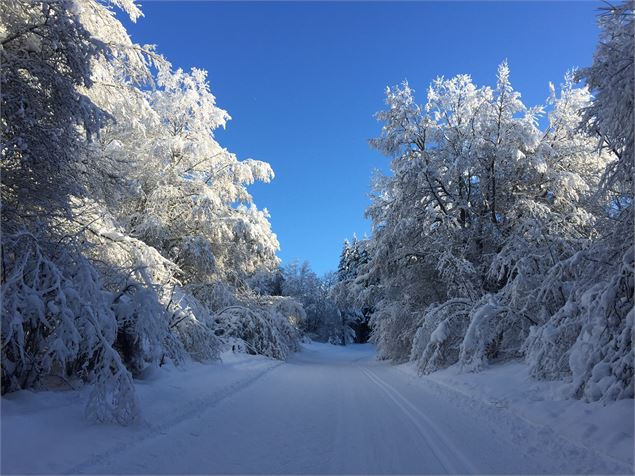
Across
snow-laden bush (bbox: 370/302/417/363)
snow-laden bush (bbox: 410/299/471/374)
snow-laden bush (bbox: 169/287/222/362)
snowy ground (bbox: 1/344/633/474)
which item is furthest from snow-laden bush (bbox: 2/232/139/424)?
snow-laden bush (bbox: 370/302/417/363)

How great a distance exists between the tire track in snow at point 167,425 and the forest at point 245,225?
0.40m

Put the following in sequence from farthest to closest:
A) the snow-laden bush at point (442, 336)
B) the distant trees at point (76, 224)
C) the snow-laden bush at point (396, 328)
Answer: the snow-laden bush at point (396, 328), the snow-laden bush at point (442, 336), the distant trees at point (76, 224)

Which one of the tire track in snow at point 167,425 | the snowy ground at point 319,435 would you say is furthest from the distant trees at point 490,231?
the tire track in snow at point 167,425

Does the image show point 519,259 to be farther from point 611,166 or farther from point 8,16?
point 8,16

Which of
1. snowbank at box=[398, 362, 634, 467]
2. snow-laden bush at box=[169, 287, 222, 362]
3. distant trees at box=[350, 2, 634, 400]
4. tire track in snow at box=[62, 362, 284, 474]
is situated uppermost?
distant trees at box=[350, 2, 634, 400]

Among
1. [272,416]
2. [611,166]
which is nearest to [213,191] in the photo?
[272,416]

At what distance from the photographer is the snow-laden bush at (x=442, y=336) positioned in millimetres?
13680

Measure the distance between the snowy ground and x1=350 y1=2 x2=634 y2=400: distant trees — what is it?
3.61ft

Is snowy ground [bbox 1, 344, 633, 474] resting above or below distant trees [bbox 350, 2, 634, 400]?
below

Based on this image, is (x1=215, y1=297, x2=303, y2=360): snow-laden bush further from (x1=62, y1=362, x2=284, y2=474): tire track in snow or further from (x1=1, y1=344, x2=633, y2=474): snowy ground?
(x1=1, y1=344, x2=633, y2=474): snowy ground

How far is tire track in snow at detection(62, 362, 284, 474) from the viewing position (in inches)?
173

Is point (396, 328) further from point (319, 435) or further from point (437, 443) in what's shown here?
point (437, 443)

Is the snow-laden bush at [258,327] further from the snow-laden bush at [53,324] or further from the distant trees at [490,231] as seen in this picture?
the snow-laden bush at [53,324]

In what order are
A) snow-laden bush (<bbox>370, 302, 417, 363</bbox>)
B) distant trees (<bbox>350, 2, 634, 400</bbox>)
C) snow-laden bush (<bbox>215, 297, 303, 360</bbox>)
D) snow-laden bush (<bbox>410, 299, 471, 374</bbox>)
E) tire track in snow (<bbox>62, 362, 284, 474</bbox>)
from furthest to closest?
1. snow-laden bush (<bbox>215, 297, 303, 360</bbox>)
2. snow-laden bush (<bbox>370, 302, 417, 363</bbox>)
3. snow-laden bush (<bbox>410, 299, 471, 374</bbox>)
4. distant trees (<bbox>350, 2, 634, 400</bbox>)
5. tire track in snow (<bbox>62, 362, 284, 474</bbox>)
